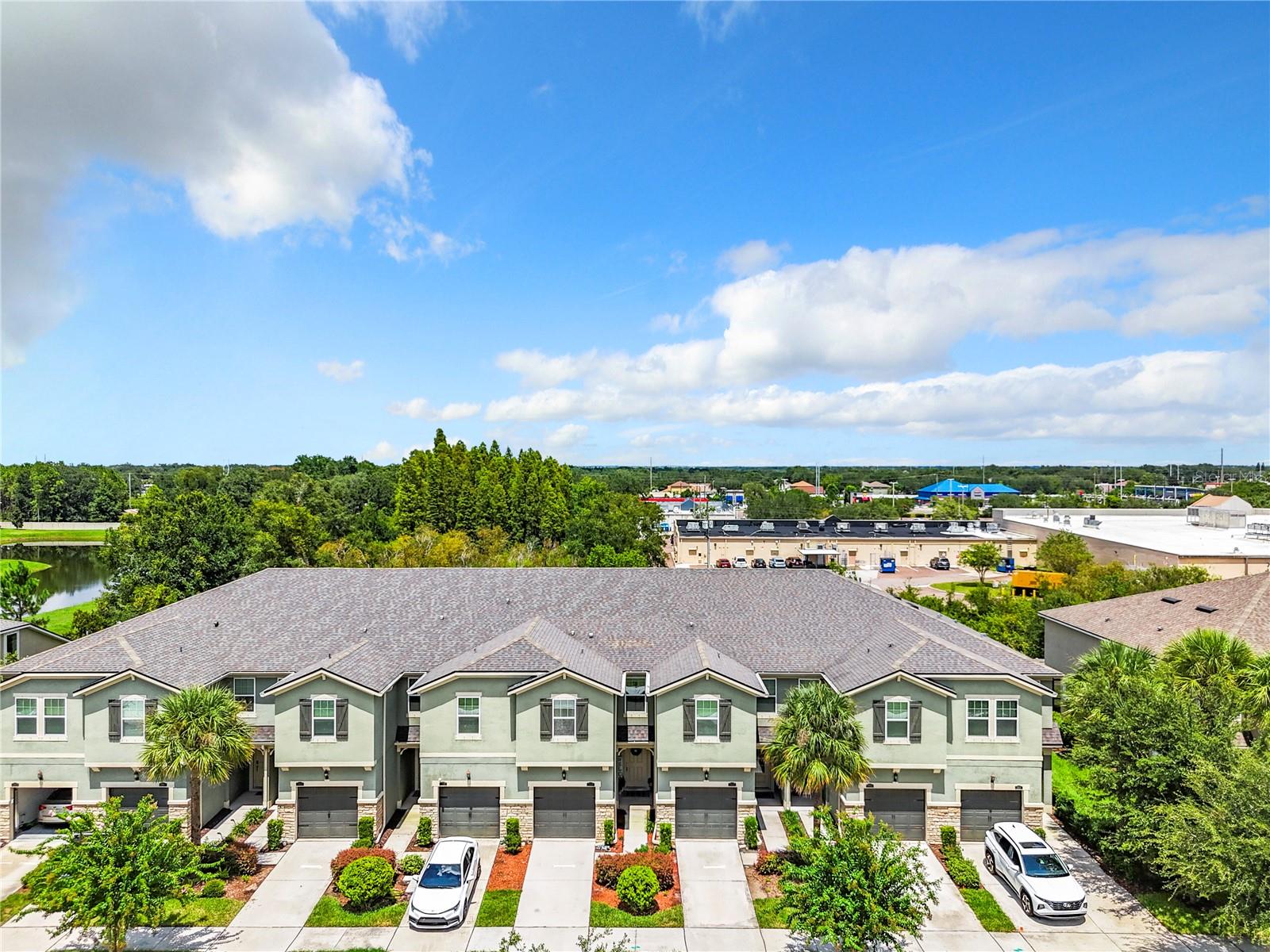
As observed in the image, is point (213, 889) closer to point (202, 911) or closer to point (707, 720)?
point (202, 911)

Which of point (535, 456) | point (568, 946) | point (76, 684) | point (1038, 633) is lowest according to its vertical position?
point (568, 946)

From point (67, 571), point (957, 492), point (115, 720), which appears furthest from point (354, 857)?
point (957, 492)

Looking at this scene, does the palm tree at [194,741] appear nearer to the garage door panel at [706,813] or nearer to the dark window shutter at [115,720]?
the dark window shutter at [115,720]

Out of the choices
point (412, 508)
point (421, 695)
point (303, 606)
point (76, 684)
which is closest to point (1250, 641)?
point (421, 695)

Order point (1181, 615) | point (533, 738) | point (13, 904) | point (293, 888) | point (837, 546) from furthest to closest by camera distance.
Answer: point (837, 546)
point (1181, 615)
point (533, 738)
point (293, 888)
point (13, 904)

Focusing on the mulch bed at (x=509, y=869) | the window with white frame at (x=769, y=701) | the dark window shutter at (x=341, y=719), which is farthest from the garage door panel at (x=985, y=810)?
the dark window shutter at (x=341, y=719)

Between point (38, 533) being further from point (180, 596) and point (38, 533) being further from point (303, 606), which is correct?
point (303, 606)

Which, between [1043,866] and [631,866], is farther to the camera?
[631,866]

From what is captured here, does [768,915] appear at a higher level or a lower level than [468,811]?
lower
